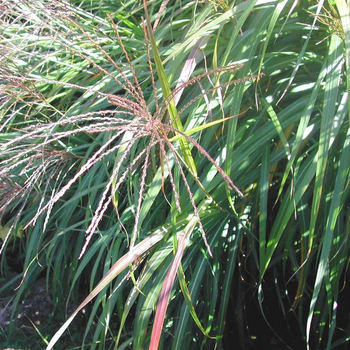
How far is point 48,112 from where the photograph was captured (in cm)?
273

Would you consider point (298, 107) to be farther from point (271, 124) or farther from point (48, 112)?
point (48, 112)

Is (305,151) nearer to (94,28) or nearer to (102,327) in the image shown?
(102,327)

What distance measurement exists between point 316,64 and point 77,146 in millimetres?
962

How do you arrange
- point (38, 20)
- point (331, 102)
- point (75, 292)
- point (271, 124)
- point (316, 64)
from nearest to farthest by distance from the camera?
point (331, 102)
point (271, 124)
point (316, 64)
point (75, 292)
point (38, 20)

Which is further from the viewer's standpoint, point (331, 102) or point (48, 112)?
point (48, 112)

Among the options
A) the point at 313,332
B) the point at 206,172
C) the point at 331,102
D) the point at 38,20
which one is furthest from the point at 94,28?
the point at 313,332

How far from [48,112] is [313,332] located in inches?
56.4

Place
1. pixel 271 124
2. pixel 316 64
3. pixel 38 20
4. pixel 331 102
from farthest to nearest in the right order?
1. pixel 38 20
2. pixel 316 64
3. pixel 271 124
4. pixel 331 102

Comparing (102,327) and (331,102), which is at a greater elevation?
(331,102)

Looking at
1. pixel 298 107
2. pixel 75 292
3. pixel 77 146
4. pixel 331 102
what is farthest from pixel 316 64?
pixel 75 292

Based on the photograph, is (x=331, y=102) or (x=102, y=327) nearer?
(x=331, y=102)

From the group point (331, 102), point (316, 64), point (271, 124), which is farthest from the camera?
point (316, 64)

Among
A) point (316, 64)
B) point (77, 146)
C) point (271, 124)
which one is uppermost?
point (316, 64)

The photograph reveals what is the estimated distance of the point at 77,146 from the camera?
2.43m
